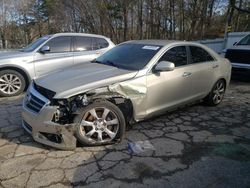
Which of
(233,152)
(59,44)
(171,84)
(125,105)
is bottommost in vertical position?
(233,152)

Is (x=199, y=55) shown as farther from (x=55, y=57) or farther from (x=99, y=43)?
(x=55, y=57)

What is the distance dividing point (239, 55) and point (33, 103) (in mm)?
7123

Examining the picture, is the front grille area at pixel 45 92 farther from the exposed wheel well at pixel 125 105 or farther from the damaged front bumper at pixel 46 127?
the exposed wheel well at pixel 125 105

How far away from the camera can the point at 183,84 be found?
199 inches

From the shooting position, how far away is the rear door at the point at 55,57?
7.23 m

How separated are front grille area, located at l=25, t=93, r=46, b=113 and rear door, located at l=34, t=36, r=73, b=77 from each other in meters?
3.12

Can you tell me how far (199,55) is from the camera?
18.4ft

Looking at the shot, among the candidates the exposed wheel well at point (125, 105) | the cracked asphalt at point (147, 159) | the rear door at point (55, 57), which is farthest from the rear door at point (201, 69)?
the rear door at point (55, 57)

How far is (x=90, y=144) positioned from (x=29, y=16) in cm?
3033

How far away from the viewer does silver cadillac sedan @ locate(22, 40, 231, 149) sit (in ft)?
12.3

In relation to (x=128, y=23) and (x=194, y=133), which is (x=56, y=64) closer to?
(x=194, y=133)

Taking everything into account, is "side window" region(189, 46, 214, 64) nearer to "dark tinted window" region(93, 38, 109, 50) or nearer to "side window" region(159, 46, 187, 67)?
"side window" region(159, 46, 187, 67)

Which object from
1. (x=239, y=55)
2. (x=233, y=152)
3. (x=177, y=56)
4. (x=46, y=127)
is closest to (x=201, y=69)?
(x=177, y=56)

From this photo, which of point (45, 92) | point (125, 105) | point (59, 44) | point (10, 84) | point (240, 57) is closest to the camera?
Answer: point (45, 92)
